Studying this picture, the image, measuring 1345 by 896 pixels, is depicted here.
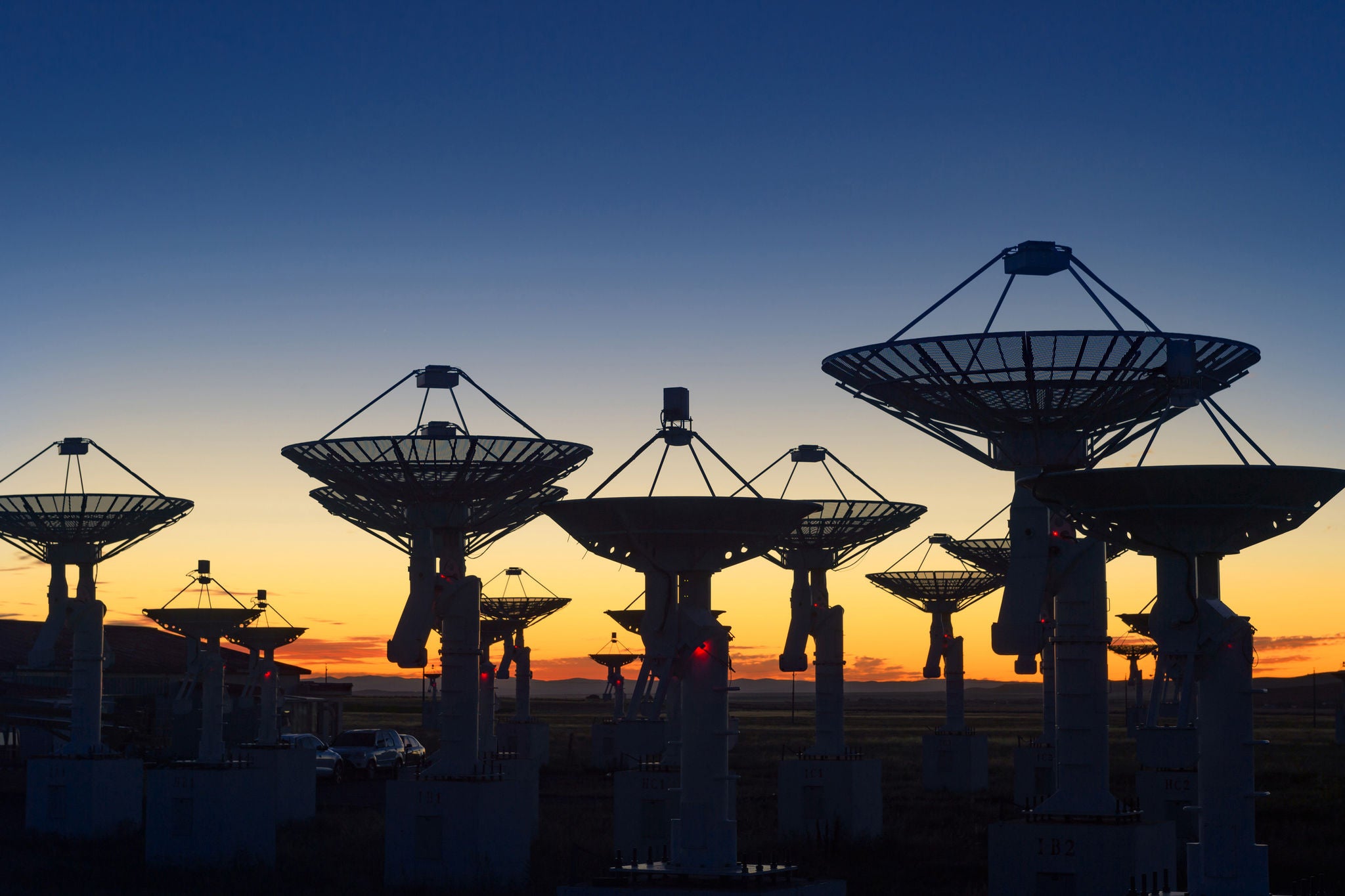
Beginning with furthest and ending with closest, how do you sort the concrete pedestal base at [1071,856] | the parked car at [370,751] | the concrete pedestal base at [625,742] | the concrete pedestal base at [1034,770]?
the parked car at [370,751]
the concrete pedestal base at [625,742]
the concrete pedestal base at [1034,770]
the concrete pedestal base at [1071,856]

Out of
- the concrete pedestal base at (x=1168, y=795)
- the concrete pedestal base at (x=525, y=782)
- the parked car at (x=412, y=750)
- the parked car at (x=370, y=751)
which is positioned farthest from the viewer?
the parked car at (x=412, y=750)

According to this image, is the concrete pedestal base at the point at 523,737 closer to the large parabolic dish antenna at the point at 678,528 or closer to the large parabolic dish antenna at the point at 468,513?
the large parabolic dish antenna at the point at 468,513

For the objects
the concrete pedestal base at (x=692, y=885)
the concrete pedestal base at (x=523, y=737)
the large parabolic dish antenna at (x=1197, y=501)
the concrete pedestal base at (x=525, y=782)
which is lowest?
the concrete pedestal base at (x=523, y=737)

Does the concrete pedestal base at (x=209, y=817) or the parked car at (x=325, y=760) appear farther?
Result: the parked car at (x=325, y=760)

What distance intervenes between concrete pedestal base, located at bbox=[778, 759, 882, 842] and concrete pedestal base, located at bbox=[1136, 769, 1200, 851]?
283 inches

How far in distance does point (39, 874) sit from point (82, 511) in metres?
11.2

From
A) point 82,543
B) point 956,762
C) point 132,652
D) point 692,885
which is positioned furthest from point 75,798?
point 132,652

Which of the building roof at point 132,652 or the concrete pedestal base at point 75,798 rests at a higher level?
the building roof at point 132,652

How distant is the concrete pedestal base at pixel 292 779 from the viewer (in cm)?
4991

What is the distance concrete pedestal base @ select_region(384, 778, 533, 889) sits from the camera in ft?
113

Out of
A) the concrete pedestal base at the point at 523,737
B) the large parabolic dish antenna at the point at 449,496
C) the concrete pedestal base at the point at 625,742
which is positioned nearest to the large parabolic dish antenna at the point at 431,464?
the large parabolic dish antenna at the point at 449,496

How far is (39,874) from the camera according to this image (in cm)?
3659

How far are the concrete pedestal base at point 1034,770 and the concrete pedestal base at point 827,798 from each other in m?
12.5

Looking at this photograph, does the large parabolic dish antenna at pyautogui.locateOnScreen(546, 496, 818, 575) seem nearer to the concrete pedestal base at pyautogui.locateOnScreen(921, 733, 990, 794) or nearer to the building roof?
the concrete pedestal base at pyautogui.locateOnScreen(921, 733, 990, 794)
